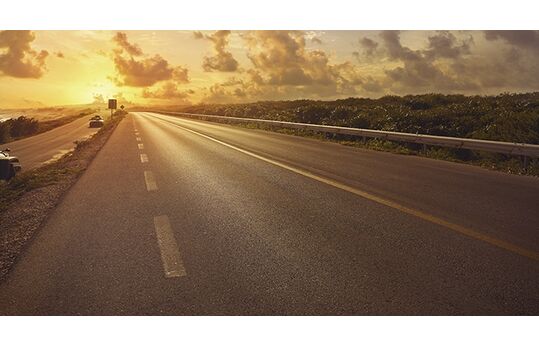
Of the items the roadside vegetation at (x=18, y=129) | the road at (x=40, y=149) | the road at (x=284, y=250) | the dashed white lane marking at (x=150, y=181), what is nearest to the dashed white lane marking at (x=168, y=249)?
the road at (x=284, y=250)

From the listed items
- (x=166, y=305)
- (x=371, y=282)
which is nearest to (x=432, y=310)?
(x=371, y=282)

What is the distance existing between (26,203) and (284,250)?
526cm

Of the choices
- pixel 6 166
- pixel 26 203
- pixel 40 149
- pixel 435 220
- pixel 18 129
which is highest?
pixel 435 220

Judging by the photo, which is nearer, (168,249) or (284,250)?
(284,250)

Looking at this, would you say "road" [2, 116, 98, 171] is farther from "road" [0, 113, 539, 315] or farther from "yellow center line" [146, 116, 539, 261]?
"road" [0, 113, 539, 315]

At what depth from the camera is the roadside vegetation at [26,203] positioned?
5.20 metres

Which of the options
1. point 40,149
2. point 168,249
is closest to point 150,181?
point 168,249

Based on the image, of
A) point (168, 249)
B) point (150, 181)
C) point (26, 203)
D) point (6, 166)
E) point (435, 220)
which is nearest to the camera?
point (168, 249)

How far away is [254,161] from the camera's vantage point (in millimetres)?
12250

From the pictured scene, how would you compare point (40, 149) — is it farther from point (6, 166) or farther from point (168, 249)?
point (168, 249)

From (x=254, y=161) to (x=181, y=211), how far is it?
578cm

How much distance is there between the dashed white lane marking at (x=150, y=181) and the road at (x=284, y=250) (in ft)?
0.33

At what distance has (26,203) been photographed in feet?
25.4

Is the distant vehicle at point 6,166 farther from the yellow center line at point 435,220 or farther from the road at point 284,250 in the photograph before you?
the yellow center line at point 435,220
